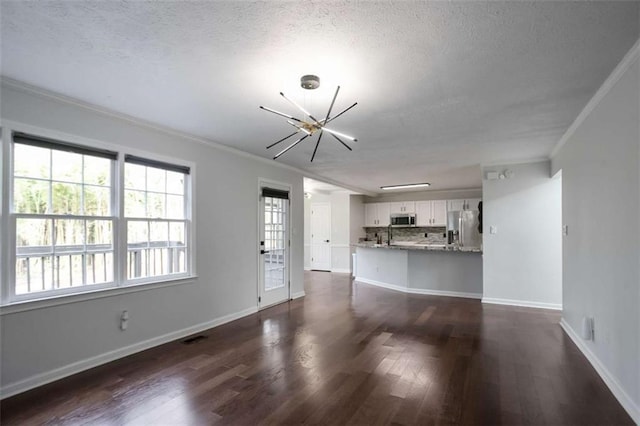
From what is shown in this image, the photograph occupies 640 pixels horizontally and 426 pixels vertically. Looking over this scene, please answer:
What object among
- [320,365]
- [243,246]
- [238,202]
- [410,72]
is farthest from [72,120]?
[320,365]

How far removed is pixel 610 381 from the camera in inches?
106

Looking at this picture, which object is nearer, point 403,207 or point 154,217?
point 154,217

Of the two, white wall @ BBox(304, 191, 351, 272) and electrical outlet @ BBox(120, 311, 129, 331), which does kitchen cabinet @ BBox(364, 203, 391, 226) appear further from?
electrical outlet @ BBox(120, 311, 129, 331)

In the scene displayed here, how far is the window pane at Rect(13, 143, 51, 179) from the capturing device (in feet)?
9.16

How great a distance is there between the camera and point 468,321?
15.4 feet

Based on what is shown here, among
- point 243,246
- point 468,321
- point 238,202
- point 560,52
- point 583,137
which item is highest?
point 560,52

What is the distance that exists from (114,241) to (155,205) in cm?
63

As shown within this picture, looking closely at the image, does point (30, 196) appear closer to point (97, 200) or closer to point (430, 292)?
point (97, 200)

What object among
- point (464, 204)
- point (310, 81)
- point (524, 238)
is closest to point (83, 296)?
point (310, 81)

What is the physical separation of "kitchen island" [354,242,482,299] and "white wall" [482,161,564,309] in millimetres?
469

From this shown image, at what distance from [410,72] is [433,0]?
0.81 metres

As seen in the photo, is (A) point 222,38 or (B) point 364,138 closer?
(A) point 222,38

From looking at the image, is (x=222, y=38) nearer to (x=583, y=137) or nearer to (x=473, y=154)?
(x=583, y=137)

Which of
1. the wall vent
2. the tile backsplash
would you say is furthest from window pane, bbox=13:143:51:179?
the tile backsplash
